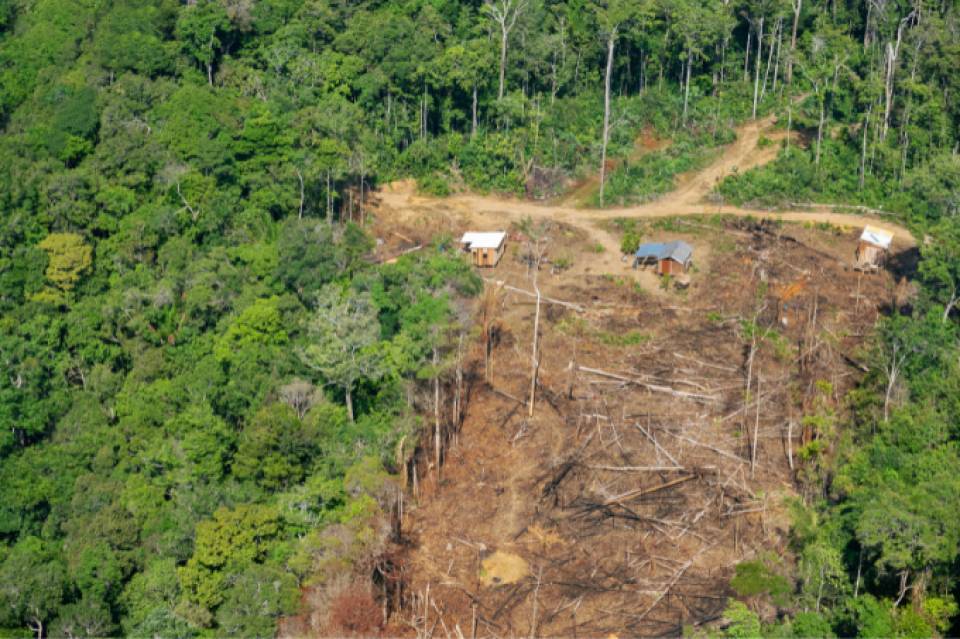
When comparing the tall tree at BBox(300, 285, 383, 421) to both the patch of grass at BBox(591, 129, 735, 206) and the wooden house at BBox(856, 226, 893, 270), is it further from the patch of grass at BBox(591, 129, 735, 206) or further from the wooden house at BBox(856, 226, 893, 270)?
the wooden house at BBox(856, 226, 893, 270)

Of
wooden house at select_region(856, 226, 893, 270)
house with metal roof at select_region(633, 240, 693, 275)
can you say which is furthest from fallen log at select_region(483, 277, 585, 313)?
wooden house at select_region(856, 226, 893, 270)

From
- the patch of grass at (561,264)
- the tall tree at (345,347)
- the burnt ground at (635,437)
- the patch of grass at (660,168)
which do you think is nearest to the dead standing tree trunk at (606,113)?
the patch of grass at (660,168)

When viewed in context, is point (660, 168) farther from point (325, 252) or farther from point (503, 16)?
point (325, 252)

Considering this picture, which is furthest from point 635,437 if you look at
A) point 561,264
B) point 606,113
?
point 606,113

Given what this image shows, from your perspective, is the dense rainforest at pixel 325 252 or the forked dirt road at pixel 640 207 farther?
the forked dirt road at pixel 640 207

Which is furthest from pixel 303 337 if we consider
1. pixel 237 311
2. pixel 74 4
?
pixel 74 4

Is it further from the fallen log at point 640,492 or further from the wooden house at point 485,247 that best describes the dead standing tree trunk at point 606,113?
the fallen log at point 640,492
